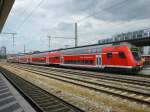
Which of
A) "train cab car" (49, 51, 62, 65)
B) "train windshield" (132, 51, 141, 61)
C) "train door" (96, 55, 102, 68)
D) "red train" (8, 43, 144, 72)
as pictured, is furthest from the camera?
"train cab car" (49, 51, 62, 65)

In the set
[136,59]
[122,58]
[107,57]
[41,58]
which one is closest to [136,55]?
[136,59]

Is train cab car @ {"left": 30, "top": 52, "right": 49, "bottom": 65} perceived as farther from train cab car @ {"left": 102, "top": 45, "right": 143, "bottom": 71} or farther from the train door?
train cab car @ {"left": 102, "top": 45, "right": 143, "bottom": 71}

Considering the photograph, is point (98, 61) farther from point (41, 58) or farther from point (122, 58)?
point (41, 58)

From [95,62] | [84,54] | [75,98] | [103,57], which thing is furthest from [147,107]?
[84,54]

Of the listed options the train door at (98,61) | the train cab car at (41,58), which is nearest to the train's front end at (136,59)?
the train door at (98,61)

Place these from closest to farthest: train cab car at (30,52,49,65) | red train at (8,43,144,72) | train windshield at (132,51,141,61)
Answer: red train at (8,43,144,72) → train windshield at (132,51,141,61) → train cab car at (30,52,49,65)

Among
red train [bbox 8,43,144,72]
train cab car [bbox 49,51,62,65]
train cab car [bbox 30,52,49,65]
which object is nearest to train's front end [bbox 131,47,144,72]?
red train [bbox 8,43,144,72]

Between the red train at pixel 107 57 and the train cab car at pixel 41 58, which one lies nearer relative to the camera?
the red train at pixel 107 57

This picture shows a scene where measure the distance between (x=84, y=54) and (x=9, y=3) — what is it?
1970 cm

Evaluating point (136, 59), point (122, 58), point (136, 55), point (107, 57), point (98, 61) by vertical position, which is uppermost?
point (136, 55)

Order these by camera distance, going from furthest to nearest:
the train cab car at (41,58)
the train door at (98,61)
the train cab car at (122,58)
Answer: the train cab car at (41,58)
the train door at (98,61)
the train cab car at (122,58)

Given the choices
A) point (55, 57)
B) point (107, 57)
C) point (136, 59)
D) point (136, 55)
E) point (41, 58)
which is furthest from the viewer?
point (41, 58)

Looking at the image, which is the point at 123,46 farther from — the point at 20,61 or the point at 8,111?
the point at 20,61

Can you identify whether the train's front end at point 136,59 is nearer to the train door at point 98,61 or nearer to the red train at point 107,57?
the red train at point 107,57
